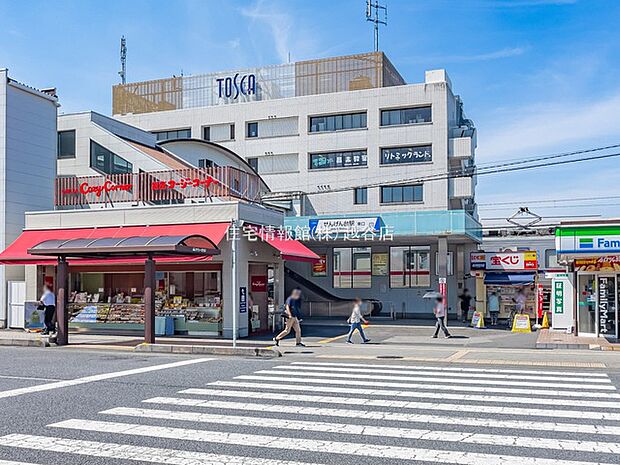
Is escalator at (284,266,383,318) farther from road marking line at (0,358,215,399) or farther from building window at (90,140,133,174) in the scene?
road marking line at (0,358,215,399)

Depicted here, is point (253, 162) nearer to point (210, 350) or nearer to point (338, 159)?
point (338, 159)

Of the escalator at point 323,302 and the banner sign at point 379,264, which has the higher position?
the banner sign at point 379,264

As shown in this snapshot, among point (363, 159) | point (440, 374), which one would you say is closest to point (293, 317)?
point (440, 374)

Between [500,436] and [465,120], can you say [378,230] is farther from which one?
[500,436]

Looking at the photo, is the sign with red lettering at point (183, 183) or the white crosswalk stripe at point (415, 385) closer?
the white crosswalk stripe at point (415, 385)

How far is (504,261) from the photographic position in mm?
32469

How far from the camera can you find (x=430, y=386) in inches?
483

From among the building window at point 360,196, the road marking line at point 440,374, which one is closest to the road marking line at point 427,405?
the road marking line at point 440,374

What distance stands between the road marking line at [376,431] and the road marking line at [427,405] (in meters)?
1.53

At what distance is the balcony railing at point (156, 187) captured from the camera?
24859mm

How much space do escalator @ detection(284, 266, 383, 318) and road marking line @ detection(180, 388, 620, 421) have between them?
25.7 metres

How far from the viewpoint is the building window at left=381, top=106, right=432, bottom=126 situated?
129 feet

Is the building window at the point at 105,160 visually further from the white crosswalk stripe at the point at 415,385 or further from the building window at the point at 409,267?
the white crosswalk stripe at the point at 415,385

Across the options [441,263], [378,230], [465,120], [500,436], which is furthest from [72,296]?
[465,120]
